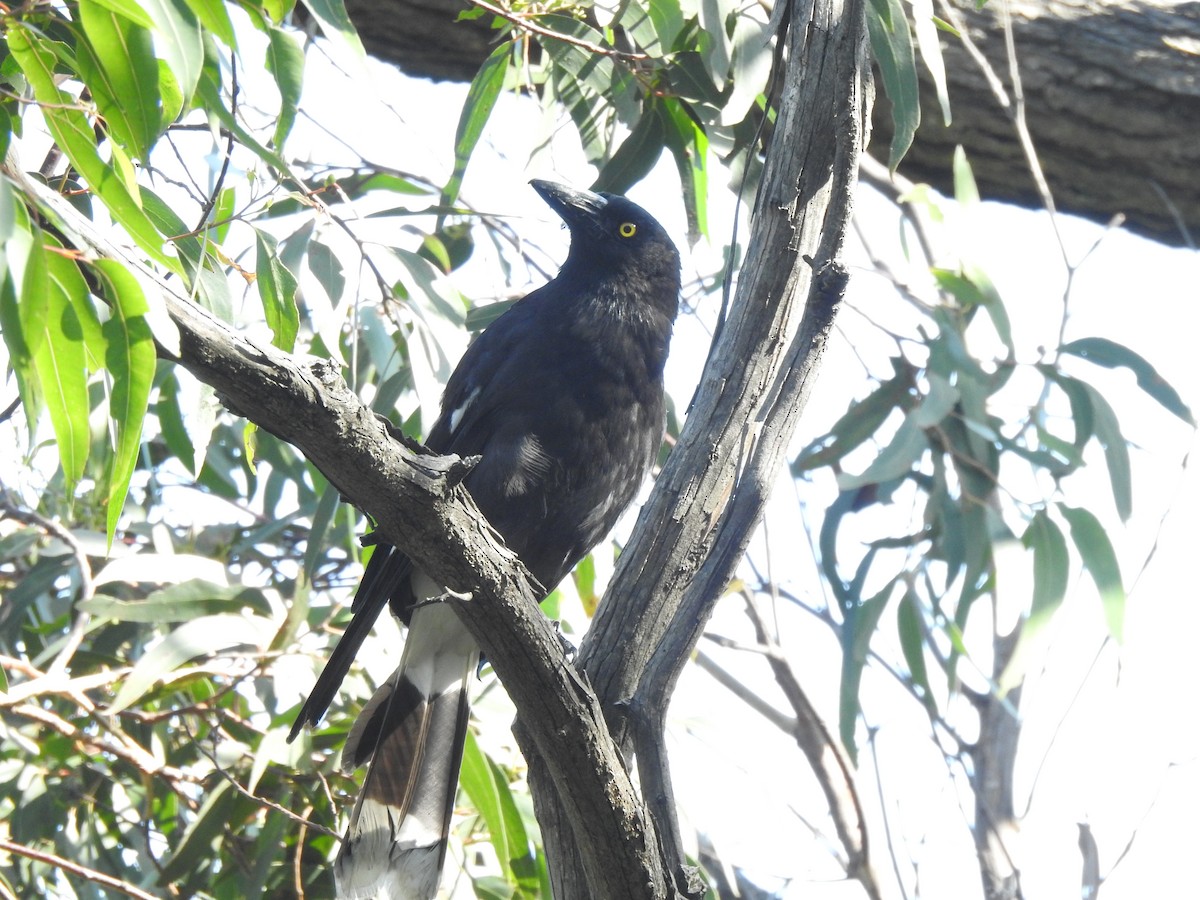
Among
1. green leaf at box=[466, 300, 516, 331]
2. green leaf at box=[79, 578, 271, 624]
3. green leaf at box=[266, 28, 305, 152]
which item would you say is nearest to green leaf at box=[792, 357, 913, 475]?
green leaf at box=[466, 300, 516, 331]

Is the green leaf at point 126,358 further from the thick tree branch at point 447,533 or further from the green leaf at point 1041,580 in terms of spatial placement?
the green leaf at point 1041,580

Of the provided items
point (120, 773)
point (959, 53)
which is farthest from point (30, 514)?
point (959, 53)

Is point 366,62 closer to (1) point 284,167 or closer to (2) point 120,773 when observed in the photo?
(1) point 284,167

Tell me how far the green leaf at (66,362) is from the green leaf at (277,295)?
649 mm

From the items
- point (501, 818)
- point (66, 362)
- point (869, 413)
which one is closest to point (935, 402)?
point (869, 413)

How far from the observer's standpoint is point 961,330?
306 cm

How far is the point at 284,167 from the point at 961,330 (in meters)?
1.87

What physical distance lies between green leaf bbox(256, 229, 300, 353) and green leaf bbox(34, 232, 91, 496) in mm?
649

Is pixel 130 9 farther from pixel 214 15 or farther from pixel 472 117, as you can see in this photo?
pixel 472 117

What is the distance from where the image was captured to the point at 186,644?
241cm

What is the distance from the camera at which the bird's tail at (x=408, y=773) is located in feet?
7.18

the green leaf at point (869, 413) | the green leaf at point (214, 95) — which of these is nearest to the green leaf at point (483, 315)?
the green leaf at point (869, 413)

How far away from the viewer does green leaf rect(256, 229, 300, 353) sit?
1.90m

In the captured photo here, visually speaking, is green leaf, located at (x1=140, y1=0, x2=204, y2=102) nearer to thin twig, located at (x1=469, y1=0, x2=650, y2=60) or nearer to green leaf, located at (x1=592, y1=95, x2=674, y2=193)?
thin twig, located at (x1=469, y1=0, x2=650, y2=60)
